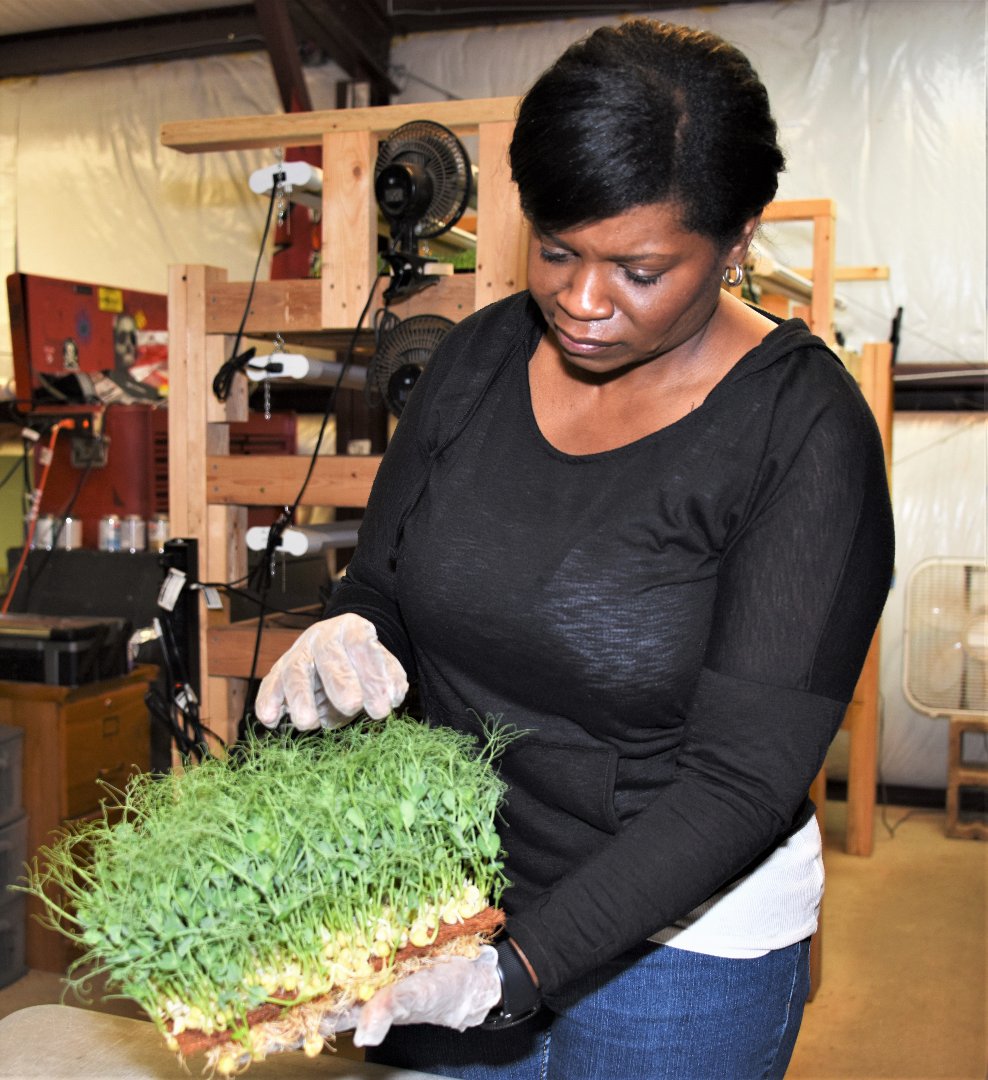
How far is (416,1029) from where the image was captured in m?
1.25

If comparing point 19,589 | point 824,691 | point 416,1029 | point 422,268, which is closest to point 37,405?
point 19,589

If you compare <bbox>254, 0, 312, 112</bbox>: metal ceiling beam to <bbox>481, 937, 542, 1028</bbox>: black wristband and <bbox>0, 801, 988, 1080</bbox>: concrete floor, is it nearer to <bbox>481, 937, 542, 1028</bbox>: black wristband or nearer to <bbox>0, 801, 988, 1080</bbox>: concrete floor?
<bbox>0, 801, 988, 1080</bbox>: concrete floor

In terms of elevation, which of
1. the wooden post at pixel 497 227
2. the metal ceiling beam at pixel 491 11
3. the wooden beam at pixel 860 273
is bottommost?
the wooden post at pixel 497 227

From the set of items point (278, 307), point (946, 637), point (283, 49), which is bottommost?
point (946, 637)

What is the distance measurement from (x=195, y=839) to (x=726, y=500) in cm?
57

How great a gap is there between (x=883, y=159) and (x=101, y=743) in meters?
3.95

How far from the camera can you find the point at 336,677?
1.19 meters

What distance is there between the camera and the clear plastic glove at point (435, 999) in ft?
2.96

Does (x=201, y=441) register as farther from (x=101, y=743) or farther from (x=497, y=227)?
(x=101, y=743)

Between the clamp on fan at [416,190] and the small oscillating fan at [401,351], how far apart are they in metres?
Answer: 0.07

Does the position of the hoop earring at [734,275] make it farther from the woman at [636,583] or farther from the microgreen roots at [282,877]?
the microgreen roots at [282,877]

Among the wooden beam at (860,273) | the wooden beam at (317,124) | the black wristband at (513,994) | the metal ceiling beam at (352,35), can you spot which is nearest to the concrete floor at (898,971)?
the black wristband at (513,994)

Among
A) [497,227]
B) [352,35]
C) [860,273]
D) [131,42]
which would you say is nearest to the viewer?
[497,227]

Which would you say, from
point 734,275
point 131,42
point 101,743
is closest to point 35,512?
point 101,743
